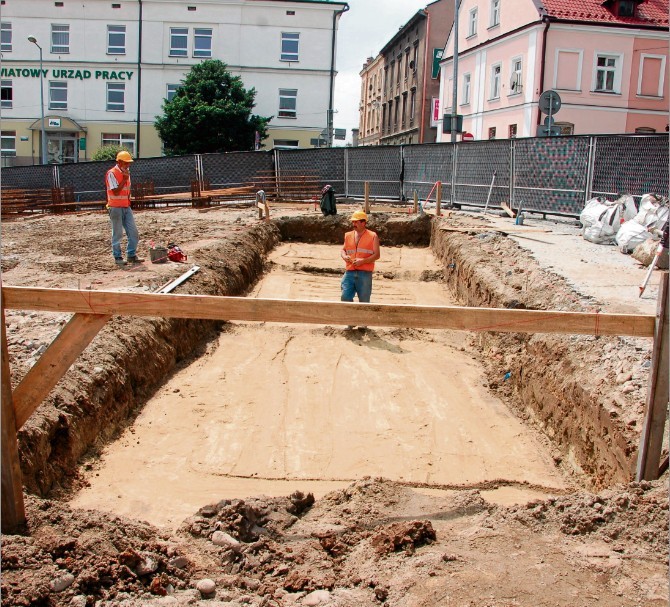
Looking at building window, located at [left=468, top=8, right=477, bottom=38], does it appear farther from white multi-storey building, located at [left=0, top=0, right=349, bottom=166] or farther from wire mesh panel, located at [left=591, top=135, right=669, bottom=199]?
wire mesh panel, located at [left=591, top=135, right=669, bottom=199]

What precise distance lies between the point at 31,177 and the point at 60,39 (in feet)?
67.3

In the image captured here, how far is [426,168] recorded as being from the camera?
2169 cm

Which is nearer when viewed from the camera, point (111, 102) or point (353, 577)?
point (353, 577)

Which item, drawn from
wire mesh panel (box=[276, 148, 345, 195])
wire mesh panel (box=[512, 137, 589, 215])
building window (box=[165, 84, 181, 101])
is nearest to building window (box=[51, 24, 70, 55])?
building window (box=[165, 84, 181, 101])

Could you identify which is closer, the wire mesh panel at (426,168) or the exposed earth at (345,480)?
the exposed earth at (345,480)

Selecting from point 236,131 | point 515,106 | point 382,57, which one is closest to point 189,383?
point 515,106

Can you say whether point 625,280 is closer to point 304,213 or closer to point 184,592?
point 184,592

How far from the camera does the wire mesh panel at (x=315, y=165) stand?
24250mm

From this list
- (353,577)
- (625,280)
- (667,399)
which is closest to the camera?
(353,577)

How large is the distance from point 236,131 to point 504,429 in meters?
31.2

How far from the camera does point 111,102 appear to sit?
1588 inches

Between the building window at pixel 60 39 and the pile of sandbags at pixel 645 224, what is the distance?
37.1m

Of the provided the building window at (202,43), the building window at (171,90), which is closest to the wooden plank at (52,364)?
the building window at (171,90)

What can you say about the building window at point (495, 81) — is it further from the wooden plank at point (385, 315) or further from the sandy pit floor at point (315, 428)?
the wooden plank at point (385, 315)
